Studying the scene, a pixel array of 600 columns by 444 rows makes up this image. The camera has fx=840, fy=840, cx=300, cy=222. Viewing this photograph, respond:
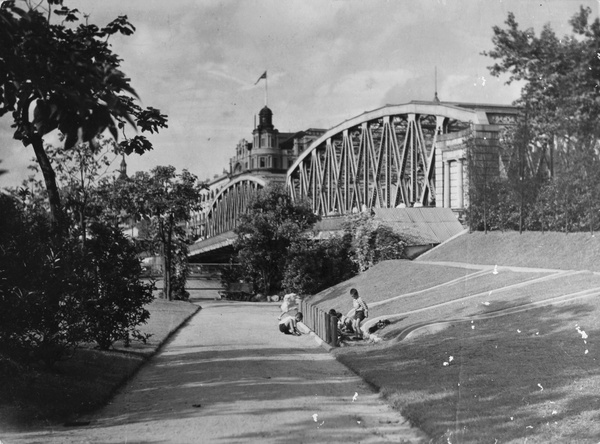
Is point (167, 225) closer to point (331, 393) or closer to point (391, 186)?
point (391, 186)

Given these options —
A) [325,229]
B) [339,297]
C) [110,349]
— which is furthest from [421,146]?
[110,349]

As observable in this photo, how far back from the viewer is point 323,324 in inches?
859

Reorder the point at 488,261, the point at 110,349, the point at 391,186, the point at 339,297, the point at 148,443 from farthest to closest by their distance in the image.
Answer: the point at 391,186 → the point at 339,297 → the point at 488,261 → the point at 110,349 → the point at 148,443

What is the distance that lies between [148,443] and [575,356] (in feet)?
21.5

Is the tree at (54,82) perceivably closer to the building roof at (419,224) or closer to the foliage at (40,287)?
the foliage at (40,287)

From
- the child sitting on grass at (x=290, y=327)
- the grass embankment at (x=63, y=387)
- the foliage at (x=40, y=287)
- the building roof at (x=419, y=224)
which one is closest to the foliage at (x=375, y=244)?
the building roof at (x=419, y=224)

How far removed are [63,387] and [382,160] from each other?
169 feet

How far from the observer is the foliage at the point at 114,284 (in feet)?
58.7

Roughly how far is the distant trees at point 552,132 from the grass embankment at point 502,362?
2245 mm

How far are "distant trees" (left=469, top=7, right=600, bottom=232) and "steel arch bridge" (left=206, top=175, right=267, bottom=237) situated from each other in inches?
2206

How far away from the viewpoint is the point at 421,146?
5638 centimetres

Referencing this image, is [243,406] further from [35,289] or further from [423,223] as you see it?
[423,223]

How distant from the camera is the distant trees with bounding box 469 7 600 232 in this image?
1364cm

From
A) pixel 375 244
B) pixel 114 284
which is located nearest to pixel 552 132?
pixel 114 284
